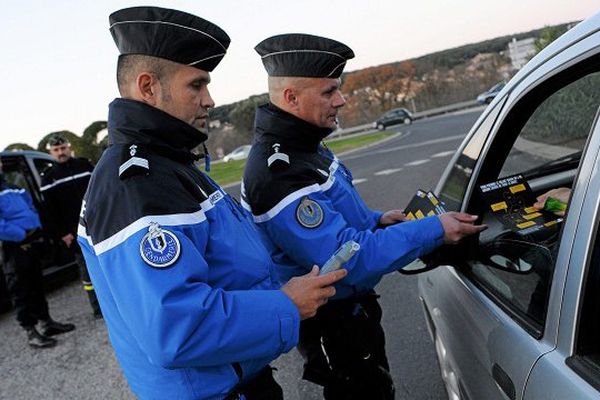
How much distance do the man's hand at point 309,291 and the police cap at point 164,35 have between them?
2.32ft

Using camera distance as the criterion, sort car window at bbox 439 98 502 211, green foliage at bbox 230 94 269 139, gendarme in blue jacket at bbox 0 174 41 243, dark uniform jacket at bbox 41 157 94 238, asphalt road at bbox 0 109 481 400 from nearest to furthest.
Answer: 1. car window at bbox 439 98 502 211
2. asphalt road at bbox 0 109 481 400
3. gendarme in blue jacket at bbox 0 174 41 243
4. dark uniform jacket at bbox 41 157 94 238
5. green foliage at bbox 230 94 269 139

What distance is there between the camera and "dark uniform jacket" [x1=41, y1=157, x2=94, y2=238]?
5457 millimetres

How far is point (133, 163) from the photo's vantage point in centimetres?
135

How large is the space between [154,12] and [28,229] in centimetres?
443

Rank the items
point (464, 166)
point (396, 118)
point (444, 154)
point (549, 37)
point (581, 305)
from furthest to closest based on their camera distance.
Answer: point (396, 118) → point (444, 154) → point (549, 37) → point (464, 166) → point (581, 305)

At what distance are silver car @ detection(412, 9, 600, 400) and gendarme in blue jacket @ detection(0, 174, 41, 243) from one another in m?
4.16

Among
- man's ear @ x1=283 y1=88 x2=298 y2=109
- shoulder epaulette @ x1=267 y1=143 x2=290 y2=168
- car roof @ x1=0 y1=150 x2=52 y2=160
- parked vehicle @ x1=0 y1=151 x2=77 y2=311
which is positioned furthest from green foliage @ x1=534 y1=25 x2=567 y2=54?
car roof @ x1=0 y1=150 x2=52 y2=160

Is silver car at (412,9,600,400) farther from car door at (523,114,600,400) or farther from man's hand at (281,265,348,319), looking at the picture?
man's hand at (281,265,348,319)

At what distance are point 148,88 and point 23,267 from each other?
174 inches

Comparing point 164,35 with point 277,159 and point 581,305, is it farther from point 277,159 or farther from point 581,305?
→ point 581,305

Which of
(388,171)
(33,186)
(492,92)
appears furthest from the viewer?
(492,92)

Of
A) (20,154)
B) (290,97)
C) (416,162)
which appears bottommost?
(416,162)

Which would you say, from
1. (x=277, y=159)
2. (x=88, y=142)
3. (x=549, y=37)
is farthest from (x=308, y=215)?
(x=88, y=142)

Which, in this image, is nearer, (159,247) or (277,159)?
(159,247)
